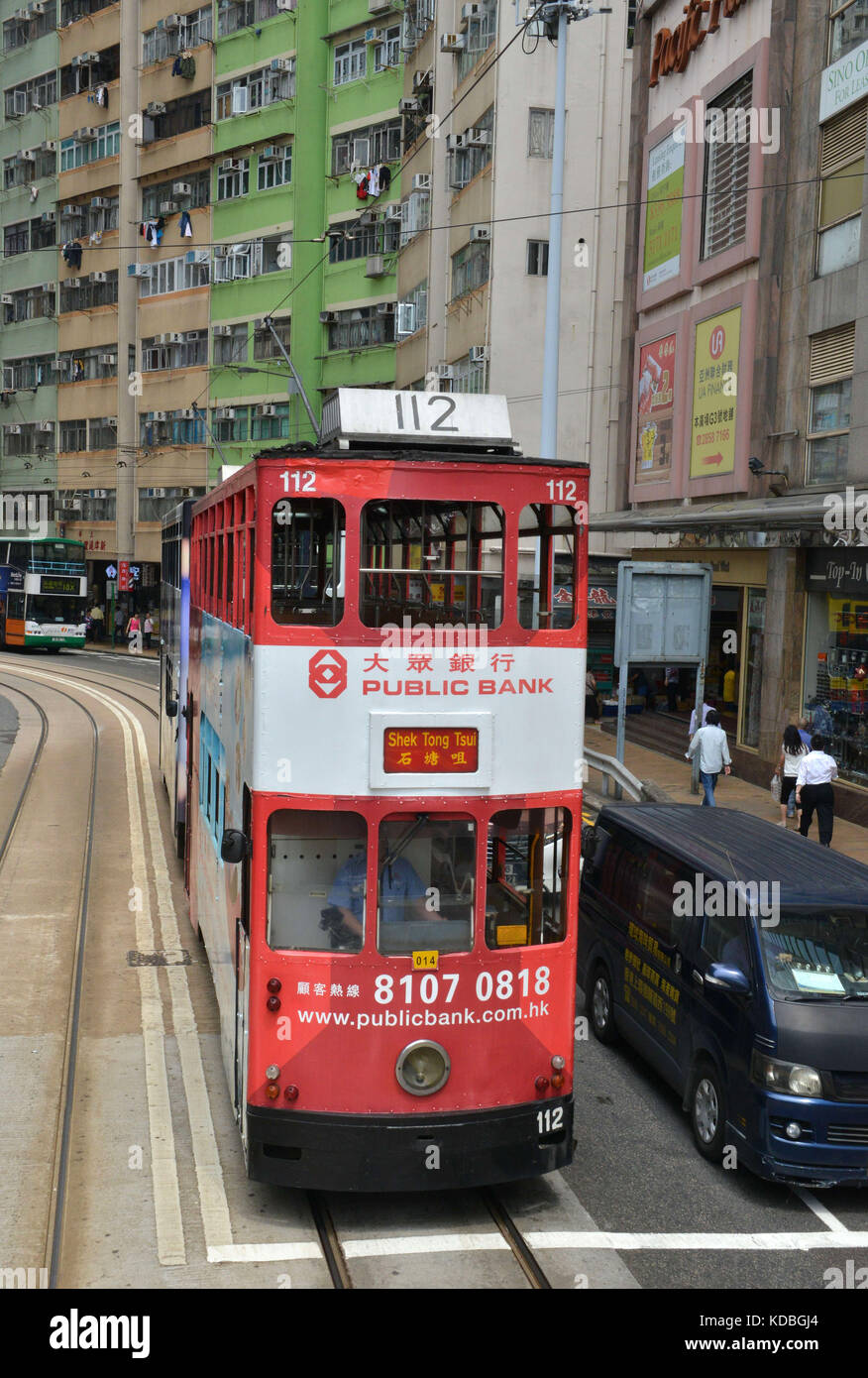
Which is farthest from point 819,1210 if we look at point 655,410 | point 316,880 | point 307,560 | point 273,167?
point 273,167

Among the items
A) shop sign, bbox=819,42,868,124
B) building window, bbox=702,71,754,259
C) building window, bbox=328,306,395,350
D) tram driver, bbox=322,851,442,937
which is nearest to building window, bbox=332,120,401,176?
building window, bbox=328,306,395,350

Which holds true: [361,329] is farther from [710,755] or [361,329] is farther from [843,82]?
[710,755]

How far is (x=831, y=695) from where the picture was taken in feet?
67.7

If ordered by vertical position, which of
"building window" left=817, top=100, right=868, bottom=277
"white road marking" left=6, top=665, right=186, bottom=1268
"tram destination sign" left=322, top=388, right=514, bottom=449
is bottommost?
"white road marking" left=6, top=665, right=186, bottom=1268

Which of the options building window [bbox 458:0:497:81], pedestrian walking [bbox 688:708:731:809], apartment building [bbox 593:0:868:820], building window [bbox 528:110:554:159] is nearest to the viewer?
pedestrian walking [bbox 688:708:731:809]

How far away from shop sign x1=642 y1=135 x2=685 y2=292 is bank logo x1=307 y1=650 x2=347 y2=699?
2056 cm

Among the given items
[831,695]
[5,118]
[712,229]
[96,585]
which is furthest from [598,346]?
[5,118]

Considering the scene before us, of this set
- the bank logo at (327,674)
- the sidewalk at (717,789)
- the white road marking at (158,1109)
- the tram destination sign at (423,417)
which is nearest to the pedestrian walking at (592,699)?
the sidewalk at (717,789)

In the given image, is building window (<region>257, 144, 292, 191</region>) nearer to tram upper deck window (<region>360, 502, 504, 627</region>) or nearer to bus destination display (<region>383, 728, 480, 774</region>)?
tram upper deck window (<region>360, 502, 504, 627</region>)

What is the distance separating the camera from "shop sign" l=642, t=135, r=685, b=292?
25656mm

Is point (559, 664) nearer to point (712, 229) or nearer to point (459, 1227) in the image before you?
point (459, 1227)

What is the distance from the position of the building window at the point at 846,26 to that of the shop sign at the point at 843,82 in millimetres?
179

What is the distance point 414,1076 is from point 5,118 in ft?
208

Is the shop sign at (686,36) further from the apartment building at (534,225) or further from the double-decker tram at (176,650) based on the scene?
the double-decker tram at (176,650)
